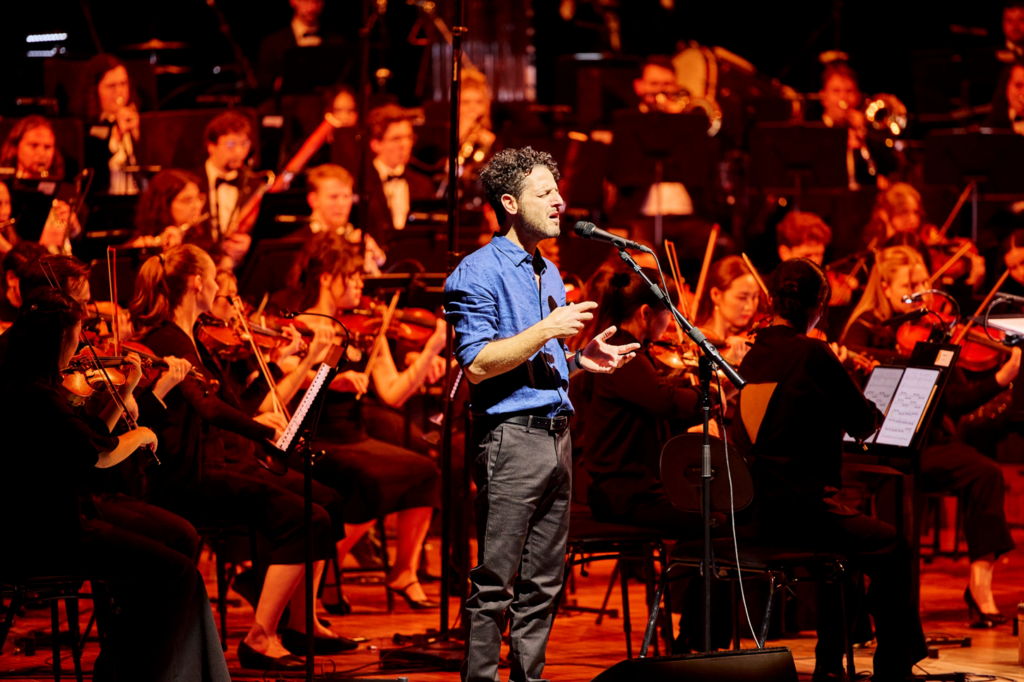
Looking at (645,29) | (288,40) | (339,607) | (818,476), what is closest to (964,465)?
(818,476)

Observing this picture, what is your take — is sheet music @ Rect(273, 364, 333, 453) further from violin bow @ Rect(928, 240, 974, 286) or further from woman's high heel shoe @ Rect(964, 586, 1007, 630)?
violin bow @ Rect(928, 240, 974, 286)

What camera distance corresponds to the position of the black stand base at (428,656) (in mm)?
4254

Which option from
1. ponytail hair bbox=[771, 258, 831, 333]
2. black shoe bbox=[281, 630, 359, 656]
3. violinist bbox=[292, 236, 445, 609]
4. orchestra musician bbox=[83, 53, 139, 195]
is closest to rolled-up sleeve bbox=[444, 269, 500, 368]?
ponytail hair bbox=[771, 258, 831, 333]

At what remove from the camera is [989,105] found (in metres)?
9.55

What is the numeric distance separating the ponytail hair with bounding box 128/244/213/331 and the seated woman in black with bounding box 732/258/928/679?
1903mm

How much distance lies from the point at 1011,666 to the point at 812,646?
0.67m

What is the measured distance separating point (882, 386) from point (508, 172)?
1740 millimetres

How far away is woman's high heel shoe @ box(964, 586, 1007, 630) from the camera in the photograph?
16.4ft

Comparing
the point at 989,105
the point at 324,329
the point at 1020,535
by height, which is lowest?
the point at 1020,535

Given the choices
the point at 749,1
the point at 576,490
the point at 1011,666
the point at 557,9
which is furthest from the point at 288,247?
the point at 749,1

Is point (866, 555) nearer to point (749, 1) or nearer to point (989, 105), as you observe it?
point (989, 105)

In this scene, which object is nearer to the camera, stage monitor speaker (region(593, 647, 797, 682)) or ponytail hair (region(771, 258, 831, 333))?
stage monitor speaker (region(593, 647, 797, 682))

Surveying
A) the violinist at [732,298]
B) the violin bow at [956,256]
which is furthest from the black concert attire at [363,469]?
the violin bow at [956,256]

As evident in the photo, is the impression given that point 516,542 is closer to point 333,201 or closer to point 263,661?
point 263,661
